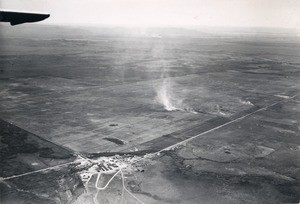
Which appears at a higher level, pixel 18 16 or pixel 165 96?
pixel 18 16

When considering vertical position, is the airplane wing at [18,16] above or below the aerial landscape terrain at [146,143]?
above

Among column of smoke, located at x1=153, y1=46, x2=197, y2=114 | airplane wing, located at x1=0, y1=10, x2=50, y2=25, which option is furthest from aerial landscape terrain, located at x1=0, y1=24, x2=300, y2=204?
airplane wing, located at x1=0, y1=10, x2=50, y2=25

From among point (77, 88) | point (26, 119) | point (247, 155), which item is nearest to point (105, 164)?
point (247, 155)

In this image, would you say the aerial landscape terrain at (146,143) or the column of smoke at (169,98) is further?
the column of smoke at (169,98)

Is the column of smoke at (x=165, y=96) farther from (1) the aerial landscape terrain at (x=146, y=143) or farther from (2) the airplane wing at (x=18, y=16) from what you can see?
(2) the airplane wing at (x=18, y=16)

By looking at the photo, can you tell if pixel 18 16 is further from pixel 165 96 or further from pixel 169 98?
pixel 165 96

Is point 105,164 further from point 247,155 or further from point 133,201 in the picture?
Result: point 247,155

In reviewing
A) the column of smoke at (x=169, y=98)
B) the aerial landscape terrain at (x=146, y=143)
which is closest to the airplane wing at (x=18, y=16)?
the aerial landscape terrain at (x=146, y=143)

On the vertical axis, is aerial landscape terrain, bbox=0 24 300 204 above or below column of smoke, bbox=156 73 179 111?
below

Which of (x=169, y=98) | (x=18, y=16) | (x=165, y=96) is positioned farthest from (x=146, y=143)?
(x=165, y=96)

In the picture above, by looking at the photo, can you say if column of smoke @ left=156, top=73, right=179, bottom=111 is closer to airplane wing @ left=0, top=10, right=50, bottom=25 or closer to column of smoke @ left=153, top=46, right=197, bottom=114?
column of smoke @ left=153, top=46, right=197, bottom=114

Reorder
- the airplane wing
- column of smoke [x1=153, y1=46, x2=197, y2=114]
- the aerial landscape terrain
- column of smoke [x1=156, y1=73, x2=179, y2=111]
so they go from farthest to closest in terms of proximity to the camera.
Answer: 1. column of smoke [x1=156, y1=73, x2=179, y2=111]
2. column of smoke [x1=153, y1=46, x2=197, y2=114]
3. the aerial landscape terrain
4. the airplane wing
